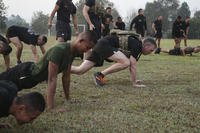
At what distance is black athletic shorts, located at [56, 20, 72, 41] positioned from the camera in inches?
405

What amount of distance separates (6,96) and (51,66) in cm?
158

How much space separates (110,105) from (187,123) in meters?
1.29

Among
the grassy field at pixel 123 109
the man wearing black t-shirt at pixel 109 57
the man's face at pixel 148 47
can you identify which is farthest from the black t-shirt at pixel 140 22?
the man's face at pixel 148 47

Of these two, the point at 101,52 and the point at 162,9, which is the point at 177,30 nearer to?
Result: the point at 101,52

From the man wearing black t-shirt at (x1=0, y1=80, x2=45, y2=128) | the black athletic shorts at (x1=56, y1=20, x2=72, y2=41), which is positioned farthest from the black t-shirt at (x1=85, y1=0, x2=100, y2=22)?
the man wearing black t-shirt at (x1=0, y1=80, x2=45, y2=128)

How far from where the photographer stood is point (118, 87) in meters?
7.98

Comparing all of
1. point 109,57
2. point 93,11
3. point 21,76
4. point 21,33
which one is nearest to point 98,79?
point 109,57

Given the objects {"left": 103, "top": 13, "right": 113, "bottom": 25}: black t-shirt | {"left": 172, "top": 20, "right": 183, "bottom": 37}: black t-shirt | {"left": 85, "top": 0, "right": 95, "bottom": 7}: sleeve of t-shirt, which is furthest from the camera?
{"left": 172, "top": 20, "right": 183, "bottom": 37}: black t-shirt

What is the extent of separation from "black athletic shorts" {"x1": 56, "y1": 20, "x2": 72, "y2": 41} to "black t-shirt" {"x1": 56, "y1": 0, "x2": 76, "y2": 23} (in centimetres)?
10

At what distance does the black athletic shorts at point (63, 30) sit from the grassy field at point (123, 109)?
62.6 inches

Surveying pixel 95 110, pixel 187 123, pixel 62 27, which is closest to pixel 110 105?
pixel 95 110

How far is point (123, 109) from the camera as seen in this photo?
5.93 meters

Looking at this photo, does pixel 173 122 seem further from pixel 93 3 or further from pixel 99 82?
pixel 93 3

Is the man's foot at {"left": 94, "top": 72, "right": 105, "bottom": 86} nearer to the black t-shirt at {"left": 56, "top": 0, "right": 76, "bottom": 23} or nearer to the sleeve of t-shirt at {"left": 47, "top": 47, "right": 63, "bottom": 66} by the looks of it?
the sleeve of t-shirt at {"left": 47, "top": 47, "right": 63, "bottom": 66}
